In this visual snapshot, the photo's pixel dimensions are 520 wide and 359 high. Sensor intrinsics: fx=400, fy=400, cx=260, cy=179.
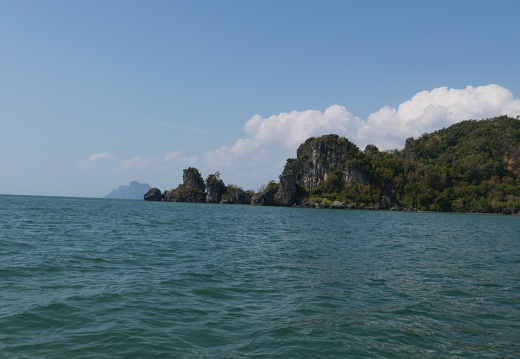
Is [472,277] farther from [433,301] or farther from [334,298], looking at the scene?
[334,298]

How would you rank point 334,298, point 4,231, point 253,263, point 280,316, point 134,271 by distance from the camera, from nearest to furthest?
point 280,316 < point 334,298 < point 134,271 < point 253,263 < point 4,231

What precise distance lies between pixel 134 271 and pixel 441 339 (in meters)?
14.1

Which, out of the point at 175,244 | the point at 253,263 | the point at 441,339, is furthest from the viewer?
the point at 175,244

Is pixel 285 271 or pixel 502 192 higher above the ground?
pixel 502 192

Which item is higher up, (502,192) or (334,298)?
(502,192)

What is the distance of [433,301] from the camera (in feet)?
51.3

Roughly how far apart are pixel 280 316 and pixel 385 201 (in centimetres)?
19480

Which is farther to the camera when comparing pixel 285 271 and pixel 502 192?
pixel 502 192

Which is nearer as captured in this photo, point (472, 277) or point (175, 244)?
point (472, 277)

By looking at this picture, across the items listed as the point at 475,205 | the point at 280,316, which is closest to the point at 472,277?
the point at 280,316

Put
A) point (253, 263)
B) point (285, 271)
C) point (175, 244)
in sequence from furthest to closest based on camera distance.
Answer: point (175, 244) → point (253, 263) → point (285, 271)

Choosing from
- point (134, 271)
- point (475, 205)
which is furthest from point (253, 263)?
point (475, 205)

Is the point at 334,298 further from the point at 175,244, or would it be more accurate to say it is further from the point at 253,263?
the point at 175,244

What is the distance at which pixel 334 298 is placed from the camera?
51.0 ft
